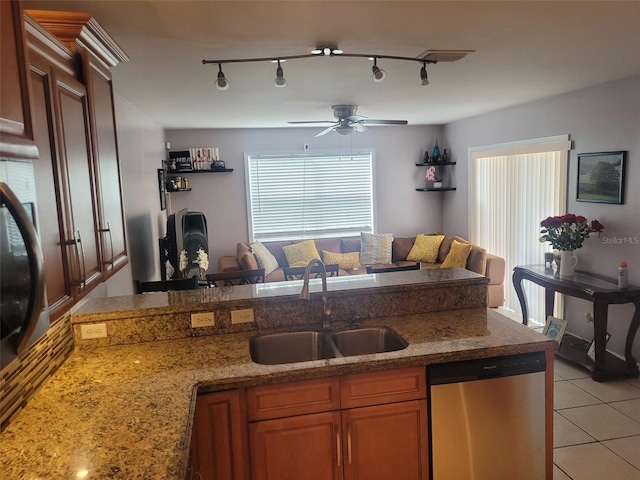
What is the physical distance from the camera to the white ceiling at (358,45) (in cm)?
201

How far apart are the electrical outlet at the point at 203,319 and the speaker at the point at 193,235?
2.01 metres

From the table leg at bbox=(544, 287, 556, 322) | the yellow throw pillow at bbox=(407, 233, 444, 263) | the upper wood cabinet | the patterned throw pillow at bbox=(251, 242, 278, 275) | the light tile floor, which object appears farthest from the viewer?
the yellow throw pillow at bbox=(407, 233, 444, 263)

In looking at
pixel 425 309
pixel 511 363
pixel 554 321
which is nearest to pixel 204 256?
pixel 425 309

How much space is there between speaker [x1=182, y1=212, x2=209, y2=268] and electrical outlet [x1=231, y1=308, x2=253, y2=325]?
2.02 metres

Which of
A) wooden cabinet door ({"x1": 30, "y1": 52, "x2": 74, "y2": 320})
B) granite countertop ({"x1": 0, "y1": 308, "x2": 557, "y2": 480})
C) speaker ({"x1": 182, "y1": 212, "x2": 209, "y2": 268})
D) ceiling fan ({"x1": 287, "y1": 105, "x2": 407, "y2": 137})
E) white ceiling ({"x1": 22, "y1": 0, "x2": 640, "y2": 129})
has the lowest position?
granite countertop ({"x1": 0, "y1": 308, "x2": 557, "y2": 480})

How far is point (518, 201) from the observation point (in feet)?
17.5

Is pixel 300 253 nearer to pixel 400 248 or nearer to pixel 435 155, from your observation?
pixel 400 248

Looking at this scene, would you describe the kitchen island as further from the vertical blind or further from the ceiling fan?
the vertical blind

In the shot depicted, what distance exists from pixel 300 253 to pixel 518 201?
9.68 ft

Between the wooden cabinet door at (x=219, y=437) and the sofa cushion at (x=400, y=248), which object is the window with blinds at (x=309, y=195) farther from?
the wooden cabinet door at (x=219, y=437)

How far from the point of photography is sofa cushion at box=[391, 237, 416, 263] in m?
6.90

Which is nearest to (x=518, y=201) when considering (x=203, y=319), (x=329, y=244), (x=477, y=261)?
Answer: (x=477, y=261)

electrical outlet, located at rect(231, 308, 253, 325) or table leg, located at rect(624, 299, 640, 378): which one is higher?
electrical outlet, located at rect(231, 308, 253, 325)

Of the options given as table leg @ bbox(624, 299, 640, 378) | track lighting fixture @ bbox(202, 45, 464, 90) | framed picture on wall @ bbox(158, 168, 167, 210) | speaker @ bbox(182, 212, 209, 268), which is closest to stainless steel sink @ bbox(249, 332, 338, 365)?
track lighting fixture @ bbox(202, 45, 464, 90)
